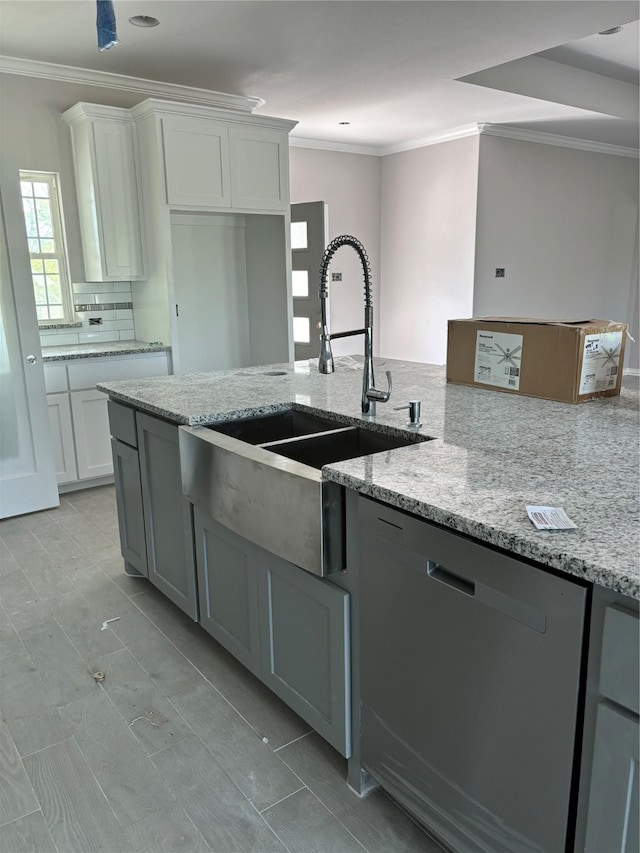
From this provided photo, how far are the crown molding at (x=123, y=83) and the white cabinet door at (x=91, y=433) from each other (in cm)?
201

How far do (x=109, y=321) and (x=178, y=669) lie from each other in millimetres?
2950

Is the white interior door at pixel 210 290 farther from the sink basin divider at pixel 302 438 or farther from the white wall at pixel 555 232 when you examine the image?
the sink basin divider at pixel 302 438

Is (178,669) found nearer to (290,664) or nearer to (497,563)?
(290,664)

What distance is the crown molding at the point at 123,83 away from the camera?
3793 millimetres

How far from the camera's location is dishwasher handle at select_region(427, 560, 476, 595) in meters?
1.17

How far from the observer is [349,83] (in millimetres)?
4426

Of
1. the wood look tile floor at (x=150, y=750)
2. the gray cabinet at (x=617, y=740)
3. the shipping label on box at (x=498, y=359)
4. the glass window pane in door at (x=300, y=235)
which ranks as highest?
the glass window pane in door at (x=300, y=235)

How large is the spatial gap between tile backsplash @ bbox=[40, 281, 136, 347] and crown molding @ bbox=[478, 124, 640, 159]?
388 cm

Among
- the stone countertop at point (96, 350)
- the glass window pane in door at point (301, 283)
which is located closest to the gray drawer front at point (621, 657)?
the stone countertop at point (96, 350)

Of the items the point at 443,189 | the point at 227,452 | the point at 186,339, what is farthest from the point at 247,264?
the point at 227,452

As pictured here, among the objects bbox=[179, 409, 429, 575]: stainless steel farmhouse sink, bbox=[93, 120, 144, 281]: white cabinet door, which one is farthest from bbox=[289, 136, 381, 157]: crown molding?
bbox=[179, 409, 429, 575]: stainless steel farmhouse sink

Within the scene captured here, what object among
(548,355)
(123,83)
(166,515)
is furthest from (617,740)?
(123,83)

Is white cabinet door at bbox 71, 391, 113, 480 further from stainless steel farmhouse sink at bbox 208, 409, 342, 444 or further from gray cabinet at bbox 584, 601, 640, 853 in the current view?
gray cabinet at bbox 584, 601, 640, 853

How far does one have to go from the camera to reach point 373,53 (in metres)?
3.82
